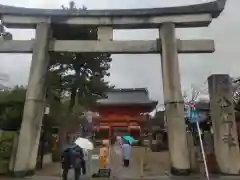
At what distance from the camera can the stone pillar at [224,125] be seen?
11656 mm

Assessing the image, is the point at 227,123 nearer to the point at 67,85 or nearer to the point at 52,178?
the point at 52,178

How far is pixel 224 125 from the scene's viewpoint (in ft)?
39.5

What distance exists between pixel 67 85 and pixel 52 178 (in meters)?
12.9

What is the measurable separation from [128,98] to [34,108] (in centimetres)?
3067

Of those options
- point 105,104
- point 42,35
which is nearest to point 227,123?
point 42,35

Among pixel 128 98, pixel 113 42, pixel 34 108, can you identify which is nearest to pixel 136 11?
pixel 113 42

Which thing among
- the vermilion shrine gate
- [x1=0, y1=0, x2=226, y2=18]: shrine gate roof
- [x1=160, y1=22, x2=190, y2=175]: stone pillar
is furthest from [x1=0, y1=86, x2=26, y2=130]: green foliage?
the vermilion shrine gate

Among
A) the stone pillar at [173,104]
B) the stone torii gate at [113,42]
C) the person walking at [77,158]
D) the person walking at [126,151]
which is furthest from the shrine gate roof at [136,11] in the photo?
the person walking at [77,158]

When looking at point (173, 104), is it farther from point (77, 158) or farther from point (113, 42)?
point (77, 158)

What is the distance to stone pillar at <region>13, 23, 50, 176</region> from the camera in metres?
11.3

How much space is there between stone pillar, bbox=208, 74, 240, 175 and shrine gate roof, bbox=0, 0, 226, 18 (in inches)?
109

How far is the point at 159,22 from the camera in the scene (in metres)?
13.0

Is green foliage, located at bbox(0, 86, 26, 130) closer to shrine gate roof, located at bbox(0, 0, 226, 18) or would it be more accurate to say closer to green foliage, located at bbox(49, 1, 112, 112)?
shrine gate roof, located at bbox(0, 0, 226, 18)

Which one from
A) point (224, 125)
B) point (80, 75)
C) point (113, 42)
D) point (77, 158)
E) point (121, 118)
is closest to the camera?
point (77, 158)
